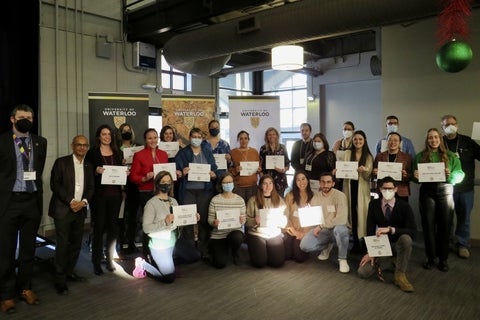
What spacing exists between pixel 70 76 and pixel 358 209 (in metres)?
4.90

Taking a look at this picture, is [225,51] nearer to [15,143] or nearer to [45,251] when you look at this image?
[15,143]

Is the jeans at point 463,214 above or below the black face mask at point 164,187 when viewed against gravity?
below

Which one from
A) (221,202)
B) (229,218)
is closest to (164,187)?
(221,202)

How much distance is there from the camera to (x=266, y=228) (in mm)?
4441

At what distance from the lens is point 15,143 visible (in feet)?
10.8

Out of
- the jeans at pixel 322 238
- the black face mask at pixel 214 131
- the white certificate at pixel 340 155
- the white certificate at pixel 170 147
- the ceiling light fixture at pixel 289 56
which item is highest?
the ceiling light fixture at pixel 289 56

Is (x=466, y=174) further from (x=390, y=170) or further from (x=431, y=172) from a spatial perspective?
(x=390, y=170)

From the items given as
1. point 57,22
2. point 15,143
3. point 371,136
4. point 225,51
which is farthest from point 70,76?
point 371,136

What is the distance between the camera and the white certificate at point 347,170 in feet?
15.2

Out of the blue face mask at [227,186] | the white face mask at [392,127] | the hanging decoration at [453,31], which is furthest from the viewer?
the white face mask at [392,127]

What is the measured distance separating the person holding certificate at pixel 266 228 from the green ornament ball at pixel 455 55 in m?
2.18

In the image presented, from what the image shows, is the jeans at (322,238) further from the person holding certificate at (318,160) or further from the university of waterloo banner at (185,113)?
the university of waterloo banner at (185,113)

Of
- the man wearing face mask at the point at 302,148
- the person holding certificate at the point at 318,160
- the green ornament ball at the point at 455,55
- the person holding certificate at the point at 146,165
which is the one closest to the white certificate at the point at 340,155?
the person holding certificate at the point at 318,160

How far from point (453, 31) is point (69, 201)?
3.76 meters
